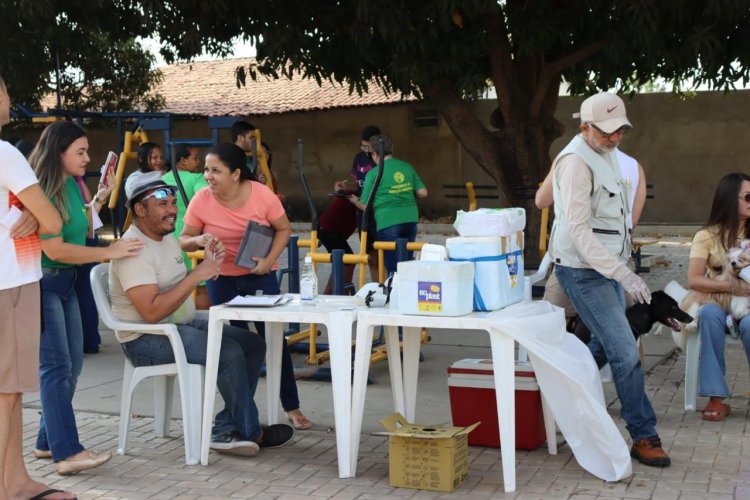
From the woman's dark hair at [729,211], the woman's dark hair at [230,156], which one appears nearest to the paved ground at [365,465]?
the woman's dark hair at [729,211]

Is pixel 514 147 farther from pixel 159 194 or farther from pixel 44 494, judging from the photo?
pixel 44 494

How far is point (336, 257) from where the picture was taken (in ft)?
24.4

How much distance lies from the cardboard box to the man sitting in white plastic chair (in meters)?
0.92

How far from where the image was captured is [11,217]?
4445 mm

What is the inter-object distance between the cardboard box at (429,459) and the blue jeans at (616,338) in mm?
833

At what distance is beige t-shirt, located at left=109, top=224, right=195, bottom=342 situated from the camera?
17.4 ft

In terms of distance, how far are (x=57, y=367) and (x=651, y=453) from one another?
294cm

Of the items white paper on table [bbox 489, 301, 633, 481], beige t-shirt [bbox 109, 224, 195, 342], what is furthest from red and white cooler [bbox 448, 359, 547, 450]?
beige t-shirt [bbox 109, 224, 195, 342]

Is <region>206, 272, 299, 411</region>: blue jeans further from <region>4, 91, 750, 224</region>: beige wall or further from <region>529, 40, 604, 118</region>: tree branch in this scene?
<region>4, 91, 750, 224</region>: beige wall

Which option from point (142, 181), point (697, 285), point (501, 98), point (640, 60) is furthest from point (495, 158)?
point (142, 181)

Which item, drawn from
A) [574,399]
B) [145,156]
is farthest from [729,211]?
[145,156]

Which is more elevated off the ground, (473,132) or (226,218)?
(473,132)

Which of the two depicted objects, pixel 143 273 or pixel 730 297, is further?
pixel 730 297

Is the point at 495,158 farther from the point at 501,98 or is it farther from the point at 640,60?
the point at 640,60
